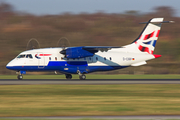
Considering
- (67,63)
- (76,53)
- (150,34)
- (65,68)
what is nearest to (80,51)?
(76,53)

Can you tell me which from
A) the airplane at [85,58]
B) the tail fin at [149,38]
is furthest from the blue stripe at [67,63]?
the tail fin at [149,38]

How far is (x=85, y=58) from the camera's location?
1368 inches

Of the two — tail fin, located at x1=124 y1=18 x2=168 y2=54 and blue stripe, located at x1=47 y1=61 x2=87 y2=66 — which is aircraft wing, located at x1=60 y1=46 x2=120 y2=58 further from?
tail fin, located at x1=124 y1=18 x2=168 y2=54

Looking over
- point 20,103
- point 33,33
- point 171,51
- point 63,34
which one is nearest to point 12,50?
point 33,33

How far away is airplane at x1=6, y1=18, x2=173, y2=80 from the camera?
3341 centimetres

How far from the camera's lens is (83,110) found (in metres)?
14.5

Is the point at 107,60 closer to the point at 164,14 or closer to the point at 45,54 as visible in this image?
the point at 45,54

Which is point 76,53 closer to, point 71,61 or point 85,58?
point 71,61

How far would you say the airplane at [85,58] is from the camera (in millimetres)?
33406

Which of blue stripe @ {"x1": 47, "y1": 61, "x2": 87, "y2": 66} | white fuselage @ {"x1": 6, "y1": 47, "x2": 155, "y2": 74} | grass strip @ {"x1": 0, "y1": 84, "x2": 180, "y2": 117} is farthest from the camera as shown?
blue stripe @ {"x1": 47, "y1": 61, "x2": 87, "y2": 66}

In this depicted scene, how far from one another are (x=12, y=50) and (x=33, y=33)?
14.5m

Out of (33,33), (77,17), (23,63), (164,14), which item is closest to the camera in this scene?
(23,63)

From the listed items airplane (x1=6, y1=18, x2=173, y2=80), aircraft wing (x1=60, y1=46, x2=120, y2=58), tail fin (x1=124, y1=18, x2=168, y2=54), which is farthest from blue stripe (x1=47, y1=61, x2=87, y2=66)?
tail fin (x1=124, y1=18, x2=168, y2=54)

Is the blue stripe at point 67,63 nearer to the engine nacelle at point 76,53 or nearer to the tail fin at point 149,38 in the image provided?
the engine nacelle at point 76,53
